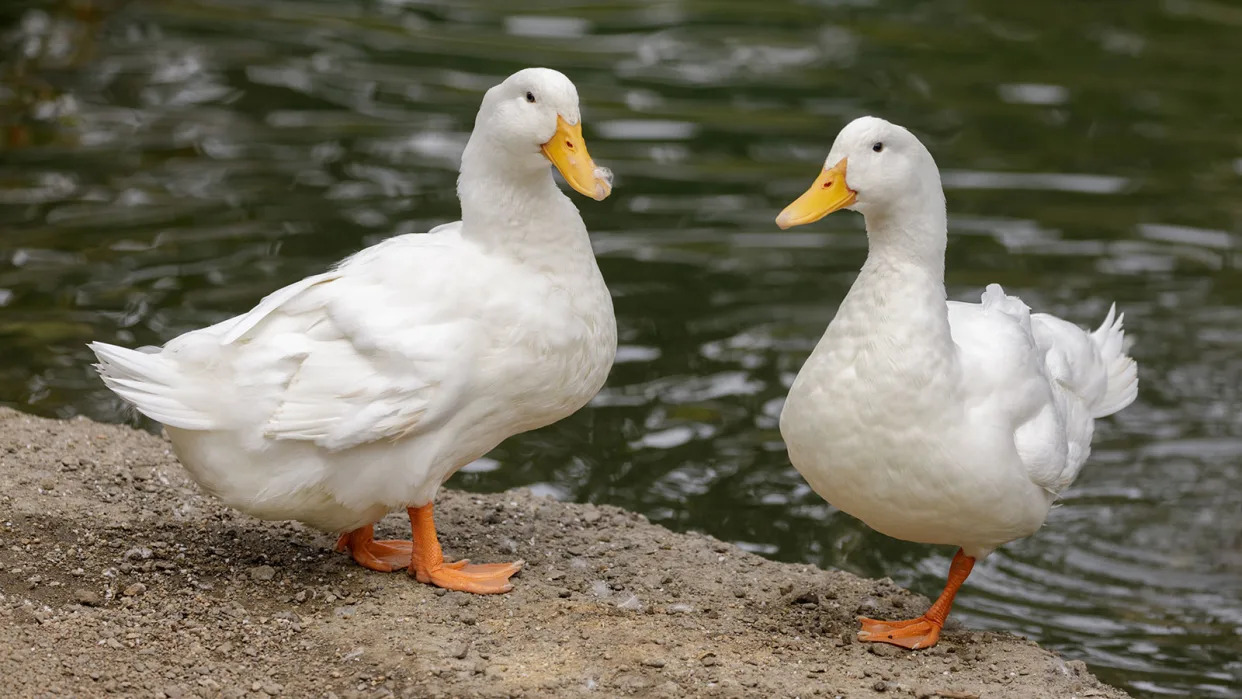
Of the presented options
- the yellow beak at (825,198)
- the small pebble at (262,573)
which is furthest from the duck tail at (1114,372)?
the small pebble at (262,573)

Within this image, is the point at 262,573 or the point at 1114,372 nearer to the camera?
the point at 262,573

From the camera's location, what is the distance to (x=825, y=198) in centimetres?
521

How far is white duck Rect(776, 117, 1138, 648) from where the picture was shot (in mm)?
5113

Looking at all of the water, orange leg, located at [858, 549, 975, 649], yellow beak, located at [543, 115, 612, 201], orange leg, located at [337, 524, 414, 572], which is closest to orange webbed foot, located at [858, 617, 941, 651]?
orange leg, located at [858, 549, 975, 649]

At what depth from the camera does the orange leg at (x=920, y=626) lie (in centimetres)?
544

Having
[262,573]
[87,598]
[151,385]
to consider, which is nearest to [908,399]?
[262,573]

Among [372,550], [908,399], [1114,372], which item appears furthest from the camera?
[1114,372]

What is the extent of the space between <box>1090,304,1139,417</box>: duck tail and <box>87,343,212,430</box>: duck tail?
12.0 feet

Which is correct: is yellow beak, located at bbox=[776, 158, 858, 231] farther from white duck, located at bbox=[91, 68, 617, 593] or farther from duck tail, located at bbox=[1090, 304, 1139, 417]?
duck tail, located at bbox=[1090, 304, 1139, 417]

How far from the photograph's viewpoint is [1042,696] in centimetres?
505

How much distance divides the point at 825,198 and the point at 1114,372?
2.08 meters

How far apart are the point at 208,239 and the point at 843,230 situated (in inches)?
179

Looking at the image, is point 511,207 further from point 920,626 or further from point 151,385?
point 920,626

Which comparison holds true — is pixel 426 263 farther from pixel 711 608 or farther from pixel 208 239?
pixel 208 239
